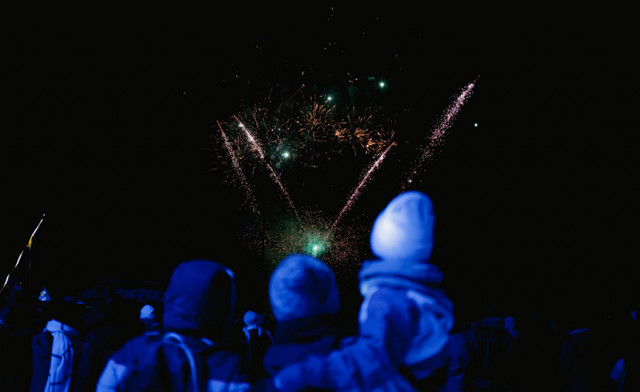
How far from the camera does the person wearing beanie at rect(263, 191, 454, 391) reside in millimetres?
1709

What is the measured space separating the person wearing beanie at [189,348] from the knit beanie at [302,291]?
396 millimetres

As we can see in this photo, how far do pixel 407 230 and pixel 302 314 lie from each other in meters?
0.72

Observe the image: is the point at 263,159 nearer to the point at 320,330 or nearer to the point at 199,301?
the point at 199,301

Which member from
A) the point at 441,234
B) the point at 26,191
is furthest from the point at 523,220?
the point at 26,191

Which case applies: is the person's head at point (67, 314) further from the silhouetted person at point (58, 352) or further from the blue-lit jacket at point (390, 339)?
the blue-lit jacket at point (390, 339)

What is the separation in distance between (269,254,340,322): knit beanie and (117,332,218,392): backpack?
1.68 ft

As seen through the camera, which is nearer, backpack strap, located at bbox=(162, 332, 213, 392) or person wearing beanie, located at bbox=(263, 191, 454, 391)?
person wearing beanie, located at bbox=(263, 191, 454, 391)

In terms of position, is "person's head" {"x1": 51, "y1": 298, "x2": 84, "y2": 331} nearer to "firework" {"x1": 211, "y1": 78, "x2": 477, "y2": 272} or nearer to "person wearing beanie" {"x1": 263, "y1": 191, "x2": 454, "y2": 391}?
"person wearing beanie" {"x1": 263, "y1": 191, "x2": 454, "y2": 391}

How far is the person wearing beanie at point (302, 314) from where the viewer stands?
1927 mm

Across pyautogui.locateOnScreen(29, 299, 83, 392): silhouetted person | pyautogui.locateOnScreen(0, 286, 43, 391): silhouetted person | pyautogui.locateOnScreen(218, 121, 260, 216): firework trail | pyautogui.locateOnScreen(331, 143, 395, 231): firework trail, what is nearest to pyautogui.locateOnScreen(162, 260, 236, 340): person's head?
pyautogui.locateOnScreen(29, 299, 83, 392): silhouetted person

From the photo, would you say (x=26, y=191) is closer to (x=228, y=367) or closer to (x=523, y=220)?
(x=228, y=367)

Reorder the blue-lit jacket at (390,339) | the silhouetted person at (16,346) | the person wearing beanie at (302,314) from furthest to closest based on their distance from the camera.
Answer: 1. the silhouetted person at (16,346)
2. the person wearing beanie at (302,314)
3. the blue-lit jacket at (390,339)

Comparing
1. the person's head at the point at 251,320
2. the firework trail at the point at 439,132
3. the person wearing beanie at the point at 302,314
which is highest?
the firework trail at the point at 439,132

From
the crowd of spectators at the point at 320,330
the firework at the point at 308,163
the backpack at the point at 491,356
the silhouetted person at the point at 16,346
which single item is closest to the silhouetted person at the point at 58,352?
the silhouetted person at the point at 16,346
